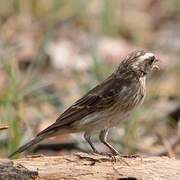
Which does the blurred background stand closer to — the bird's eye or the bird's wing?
the bird's wing

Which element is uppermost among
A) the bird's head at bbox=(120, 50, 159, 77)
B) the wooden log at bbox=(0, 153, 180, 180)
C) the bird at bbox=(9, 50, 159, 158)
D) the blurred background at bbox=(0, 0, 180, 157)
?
the blurred background at bbox=(0, 0, 180, 157)

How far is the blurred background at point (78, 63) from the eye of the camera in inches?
454

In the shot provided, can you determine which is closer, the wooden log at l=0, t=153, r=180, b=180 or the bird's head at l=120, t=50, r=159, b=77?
the wooden log at l=0, t=153, r=180, b=180

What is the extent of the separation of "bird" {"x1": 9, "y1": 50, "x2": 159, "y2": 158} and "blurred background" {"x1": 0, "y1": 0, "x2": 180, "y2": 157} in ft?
2.17

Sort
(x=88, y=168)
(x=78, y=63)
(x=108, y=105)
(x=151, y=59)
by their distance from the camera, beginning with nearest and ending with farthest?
A: (x=88, y=168) → (x=108, y=105) → (x=151, y=59) → (x=78, y=63)

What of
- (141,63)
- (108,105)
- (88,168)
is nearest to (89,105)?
(108,105)

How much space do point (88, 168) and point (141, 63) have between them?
5.93 ft

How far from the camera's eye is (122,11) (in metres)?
18.4

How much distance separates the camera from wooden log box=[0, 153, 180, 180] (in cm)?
812

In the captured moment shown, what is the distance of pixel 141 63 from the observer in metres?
9.85

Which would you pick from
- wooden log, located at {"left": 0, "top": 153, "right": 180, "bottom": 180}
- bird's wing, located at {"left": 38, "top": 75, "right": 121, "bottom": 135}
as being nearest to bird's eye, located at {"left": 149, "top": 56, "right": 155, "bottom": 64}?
bird's wing, located at {"left": 38, "top": 75, "right": 121, "bottom": 135}

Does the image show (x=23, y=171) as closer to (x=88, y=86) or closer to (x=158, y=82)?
(x=88, y=86)

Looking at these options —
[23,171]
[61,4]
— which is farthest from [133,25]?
[23,171]

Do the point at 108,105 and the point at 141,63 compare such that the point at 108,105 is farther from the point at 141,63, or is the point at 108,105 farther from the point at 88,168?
the point at 88,168
